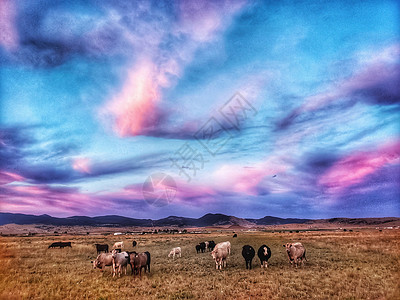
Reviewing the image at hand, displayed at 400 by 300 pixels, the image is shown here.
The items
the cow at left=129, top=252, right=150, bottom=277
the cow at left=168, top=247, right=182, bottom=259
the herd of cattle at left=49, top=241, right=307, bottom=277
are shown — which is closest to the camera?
the cow at left=129, top=252, right=150, bottom=277

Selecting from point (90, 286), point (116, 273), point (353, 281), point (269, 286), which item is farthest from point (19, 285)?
point (353, 281)

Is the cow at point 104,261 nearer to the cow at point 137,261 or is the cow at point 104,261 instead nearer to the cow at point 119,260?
the cow at point 119,260

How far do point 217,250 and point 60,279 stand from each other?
11575mm

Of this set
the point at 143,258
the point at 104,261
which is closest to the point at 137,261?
the point at 143,258

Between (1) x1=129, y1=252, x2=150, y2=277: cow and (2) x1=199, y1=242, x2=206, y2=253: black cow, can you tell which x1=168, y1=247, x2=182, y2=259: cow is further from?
(1) x1=129, y1=252, x2=150, y2=277: cow

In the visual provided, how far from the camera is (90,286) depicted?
14445 mm

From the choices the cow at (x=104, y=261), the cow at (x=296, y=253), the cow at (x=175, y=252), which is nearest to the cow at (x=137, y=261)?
the cow at (x=104, y=261)

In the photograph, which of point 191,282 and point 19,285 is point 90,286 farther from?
point 191,282

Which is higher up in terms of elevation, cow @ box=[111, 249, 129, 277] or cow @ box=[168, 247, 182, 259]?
cow @ box=[111, 249, 129, 277]

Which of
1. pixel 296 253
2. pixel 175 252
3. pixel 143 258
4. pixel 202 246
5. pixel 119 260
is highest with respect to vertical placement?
pixel 296 253

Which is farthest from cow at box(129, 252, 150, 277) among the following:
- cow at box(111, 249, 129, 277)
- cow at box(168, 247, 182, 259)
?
cow at box(168, 247, 182, 259)

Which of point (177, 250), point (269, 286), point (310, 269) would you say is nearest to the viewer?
point (269, 286)

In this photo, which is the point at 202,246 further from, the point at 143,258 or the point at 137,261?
the point at 137,261

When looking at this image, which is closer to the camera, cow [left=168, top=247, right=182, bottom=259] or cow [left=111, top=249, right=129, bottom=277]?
cow [left=111, top=249, right=129, bottom=277]
